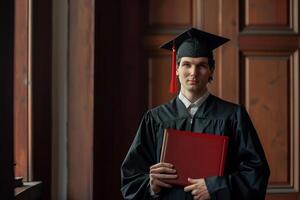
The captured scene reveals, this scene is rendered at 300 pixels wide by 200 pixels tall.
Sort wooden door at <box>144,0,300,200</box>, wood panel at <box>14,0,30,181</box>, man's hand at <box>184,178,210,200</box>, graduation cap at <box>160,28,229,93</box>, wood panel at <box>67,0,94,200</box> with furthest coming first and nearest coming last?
wooden door at <box>144,0,300,200</box> → wood panel at <box>67,0,94,200</box> → wood panel at <box>14,0,30,181</box> → graduation cap at <box>160,28,229,93</box> → man's hand at <box>184,178,210,200</box>

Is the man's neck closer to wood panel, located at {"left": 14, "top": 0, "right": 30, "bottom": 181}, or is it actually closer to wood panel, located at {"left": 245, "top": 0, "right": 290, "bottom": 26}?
wood panel, located at {"left": 14, "top": 0, "right": 30, "bottom": 181}

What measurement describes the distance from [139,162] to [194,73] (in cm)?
33

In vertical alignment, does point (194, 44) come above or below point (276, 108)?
above

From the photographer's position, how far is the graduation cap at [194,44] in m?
1.57

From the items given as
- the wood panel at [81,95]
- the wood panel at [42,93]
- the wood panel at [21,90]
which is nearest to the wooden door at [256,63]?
the wood panel at [81,95]

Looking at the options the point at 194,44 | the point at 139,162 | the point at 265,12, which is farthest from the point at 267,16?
the point at 139,162

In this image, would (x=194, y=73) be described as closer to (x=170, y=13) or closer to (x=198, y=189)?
(x=198, y=189)

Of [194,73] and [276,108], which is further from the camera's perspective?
[276,108]

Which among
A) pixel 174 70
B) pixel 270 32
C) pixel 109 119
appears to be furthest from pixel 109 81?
pixel 270 32

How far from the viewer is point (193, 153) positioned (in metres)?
1.49

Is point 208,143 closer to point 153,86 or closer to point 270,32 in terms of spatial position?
point 153,86

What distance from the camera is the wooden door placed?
231 centimetres

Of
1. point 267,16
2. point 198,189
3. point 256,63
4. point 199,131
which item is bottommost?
point 198,189
